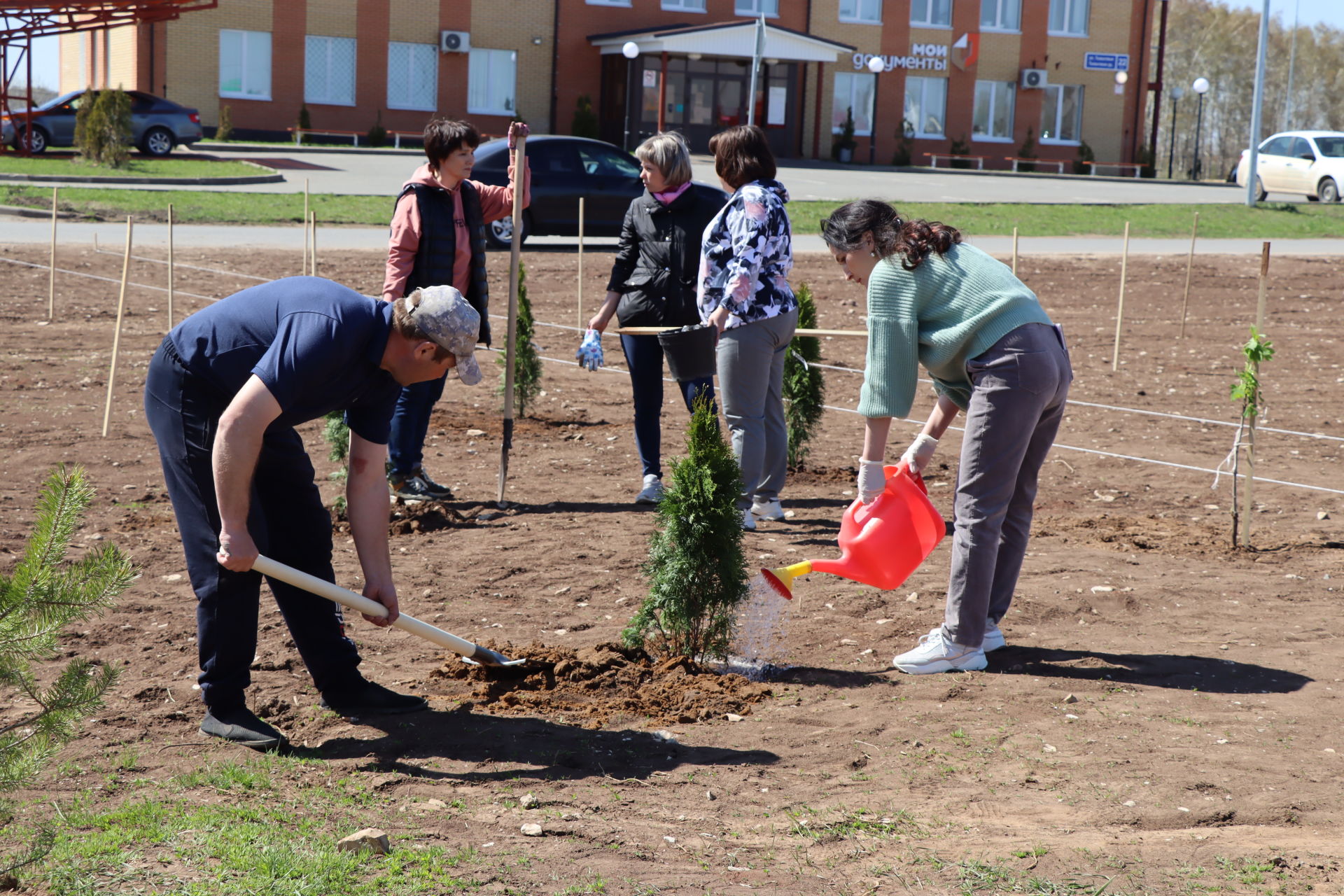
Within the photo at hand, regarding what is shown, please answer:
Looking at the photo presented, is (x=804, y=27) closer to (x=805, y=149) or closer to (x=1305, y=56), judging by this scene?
(x=805, y=149)

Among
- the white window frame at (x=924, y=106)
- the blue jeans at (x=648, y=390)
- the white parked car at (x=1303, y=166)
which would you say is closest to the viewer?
the blue jeans at (x=648, y=390)

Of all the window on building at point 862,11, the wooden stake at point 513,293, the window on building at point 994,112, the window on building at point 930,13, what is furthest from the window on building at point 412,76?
the wooden stake at point 513,293

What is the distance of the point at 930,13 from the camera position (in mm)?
40656

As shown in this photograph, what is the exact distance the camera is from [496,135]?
122 ft

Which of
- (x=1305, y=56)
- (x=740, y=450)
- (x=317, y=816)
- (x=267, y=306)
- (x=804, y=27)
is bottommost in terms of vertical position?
(x=317, y=816)

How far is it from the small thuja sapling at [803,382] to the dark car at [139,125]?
22.3m

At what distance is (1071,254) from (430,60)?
24009mm

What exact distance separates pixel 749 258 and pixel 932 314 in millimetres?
1515

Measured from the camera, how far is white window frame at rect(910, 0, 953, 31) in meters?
40.4

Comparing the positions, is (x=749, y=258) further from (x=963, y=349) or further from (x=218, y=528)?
(x=218, y=528)

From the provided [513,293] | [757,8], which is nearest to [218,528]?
[513,293]

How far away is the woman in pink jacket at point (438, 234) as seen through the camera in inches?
229

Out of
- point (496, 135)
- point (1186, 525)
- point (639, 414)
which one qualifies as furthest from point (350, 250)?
point (496, 135)

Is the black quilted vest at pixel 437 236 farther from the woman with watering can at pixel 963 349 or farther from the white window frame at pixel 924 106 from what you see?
the white window frame at pixel 924 106
